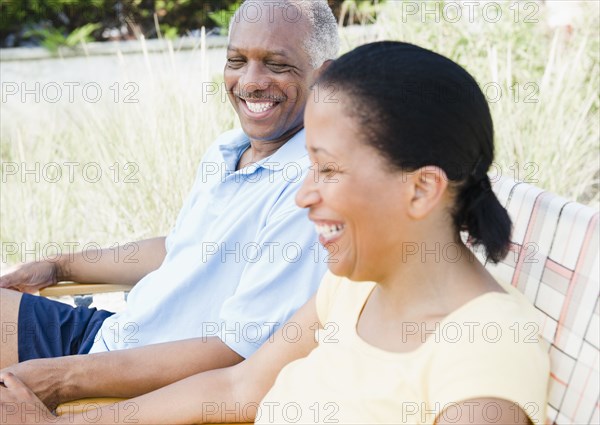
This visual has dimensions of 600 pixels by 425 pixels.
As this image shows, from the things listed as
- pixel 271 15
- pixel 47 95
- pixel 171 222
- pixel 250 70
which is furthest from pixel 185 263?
pixel 47 95

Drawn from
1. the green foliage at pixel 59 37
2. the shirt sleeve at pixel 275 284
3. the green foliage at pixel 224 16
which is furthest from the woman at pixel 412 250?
the green foliage at pixel 59 37

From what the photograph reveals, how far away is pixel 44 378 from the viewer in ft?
7.30

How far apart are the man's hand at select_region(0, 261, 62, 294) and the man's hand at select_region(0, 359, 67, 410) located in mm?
835

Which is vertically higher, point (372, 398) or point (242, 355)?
point (372, 398)

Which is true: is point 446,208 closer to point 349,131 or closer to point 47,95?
point 349,131

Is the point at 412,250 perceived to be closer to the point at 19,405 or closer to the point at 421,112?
the point at 421,112

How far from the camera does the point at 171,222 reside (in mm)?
4680

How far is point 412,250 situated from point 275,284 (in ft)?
2.28

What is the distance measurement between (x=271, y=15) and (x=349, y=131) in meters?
1.13

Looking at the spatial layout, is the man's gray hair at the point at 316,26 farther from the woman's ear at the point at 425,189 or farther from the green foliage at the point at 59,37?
the green foliage at the point at 59,37

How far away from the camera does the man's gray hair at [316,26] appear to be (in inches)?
99.4

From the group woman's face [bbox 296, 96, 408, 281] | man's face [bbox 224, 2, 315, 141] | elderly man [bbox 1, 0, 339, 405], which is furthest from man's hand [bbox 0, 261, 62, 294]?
woman's face [bbox 296, 96, 408, 281]

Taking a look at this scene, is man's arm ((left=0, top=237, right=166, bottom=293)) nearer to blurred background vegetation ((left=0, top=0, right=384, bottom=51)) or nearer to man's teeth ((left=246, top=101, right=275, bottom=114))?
man's teeth ((left=246, top=101, right=275, bottom=114))

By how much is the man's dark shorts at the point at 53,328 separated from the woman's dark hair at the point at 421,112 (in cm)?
160
